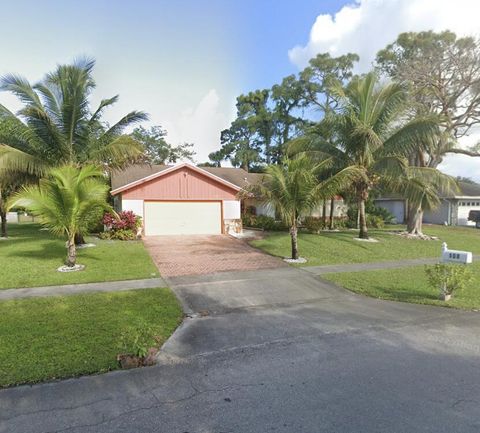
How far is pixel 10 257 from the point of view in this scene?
11602mm

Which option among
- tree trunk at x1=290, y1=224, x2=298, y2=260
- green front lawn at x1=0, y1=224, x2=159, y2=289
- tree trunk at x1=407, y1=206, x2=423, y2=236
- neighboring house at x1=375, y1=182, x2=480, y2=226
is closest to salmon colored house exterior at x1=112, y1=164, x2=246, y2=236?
green front lawn at x1=0, y1=224, x2=159, y2=289

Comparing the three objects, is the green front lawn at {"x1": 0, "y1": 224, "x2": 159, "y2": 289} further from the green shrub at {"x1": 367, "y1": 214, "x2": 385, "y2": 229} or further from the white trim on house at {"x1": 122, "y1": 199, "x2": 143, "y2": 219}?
the green shrub at {"x1": 367, "y1": 214, "x2": 385, "y2": 229}

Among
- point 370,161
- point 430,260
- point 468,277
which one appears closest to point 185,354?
point 468,277

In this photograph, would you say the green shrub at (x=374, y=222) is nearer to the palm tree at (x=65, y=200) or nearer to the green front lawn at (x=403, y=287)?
the green front lawn at (x=403, y=287)

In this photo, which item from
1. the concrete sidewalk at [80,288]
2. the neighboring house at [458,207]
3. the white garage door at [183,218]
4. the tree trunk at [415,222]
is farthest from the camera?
the neighboring house at [458,207]

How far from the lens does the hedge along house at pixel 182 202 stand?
59.7 feet

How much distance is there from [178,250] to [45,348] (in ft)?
30.4

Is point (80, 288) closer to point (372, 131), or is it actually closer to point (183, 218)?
point (183, 218)

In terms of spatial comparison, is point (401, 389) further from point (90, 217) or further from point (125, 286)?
point (90, 217)

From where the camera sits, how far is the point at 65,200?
382 inches

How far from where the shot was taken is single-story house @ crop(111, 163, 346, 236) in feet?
59.7

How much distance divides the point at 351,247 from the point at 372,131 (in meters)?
5.03

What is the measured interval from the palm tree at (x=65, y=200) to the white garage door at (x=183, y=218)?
802 centimetres

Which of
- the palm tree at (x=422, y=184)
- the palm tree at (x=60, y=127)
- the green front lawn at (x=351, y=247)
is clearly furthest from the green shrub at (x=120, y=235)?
the palm tree at (x=422, y=184)
